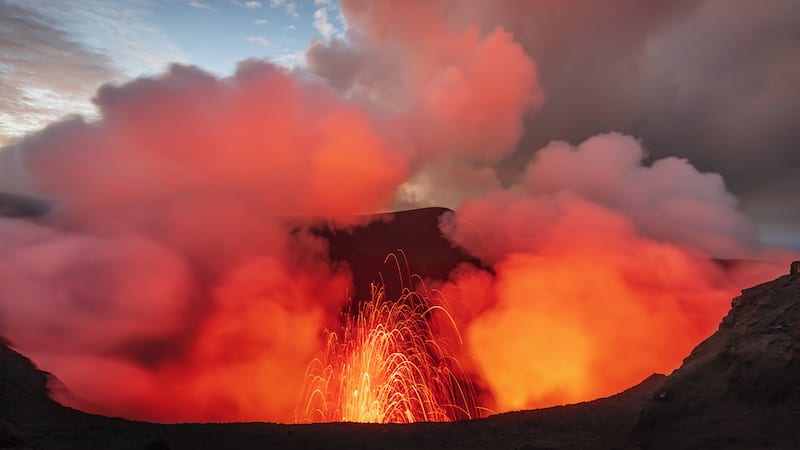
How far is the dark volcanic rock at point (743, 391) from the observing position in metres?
7.26

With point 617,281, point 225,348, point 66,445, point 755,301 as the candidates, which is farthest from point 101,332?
point 617,281

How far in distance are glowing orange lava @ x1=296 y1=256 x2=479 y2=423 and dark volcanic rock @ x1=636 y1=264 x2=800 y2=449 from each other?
1282cm

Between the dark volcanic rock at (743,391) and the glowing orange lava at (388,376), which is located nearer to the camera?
the dark volcanic rock at (743,391)

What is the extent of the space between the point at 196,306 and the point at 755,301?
25258mm

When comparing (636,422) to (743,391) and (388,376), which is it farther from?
(388,376)

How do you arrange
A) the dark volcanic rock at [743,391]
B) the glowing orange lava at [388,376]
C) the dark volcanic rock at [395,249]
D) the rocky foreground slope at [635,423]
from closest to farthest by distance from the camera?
1. the dark volcanic rock at [743,391]
2. the rocky foreground slope at [635,423]
3. the glowing orange lava at [388,376]
4. the dark volcanic rock at [395,249]

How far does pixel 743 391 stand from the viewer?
821cm

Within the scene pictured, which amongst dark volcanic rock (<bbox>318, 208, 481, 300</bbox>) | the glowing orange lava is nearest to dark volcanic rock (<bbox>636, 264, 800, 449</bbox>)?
the glowing orange lava

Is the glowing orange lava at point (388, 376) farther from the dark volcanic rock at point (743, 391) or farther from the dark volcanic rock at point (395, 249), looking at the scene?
the dark volcanic rock at point (743, 391)

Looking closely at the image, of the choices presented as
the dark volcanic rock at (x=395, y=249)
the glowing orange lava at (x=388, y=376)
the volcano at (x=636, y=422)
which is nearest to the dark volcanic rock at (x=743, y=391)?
the volcano at (x=636, y=422)

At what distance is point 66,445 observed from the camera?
885 cm

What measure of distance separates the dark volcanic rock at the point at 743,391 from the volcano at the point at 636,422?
0.02m

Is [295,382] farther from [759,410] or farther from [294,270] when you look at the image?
[759,410]

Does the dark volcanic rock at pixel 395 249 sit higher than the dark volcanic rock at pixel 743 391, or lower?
higher
